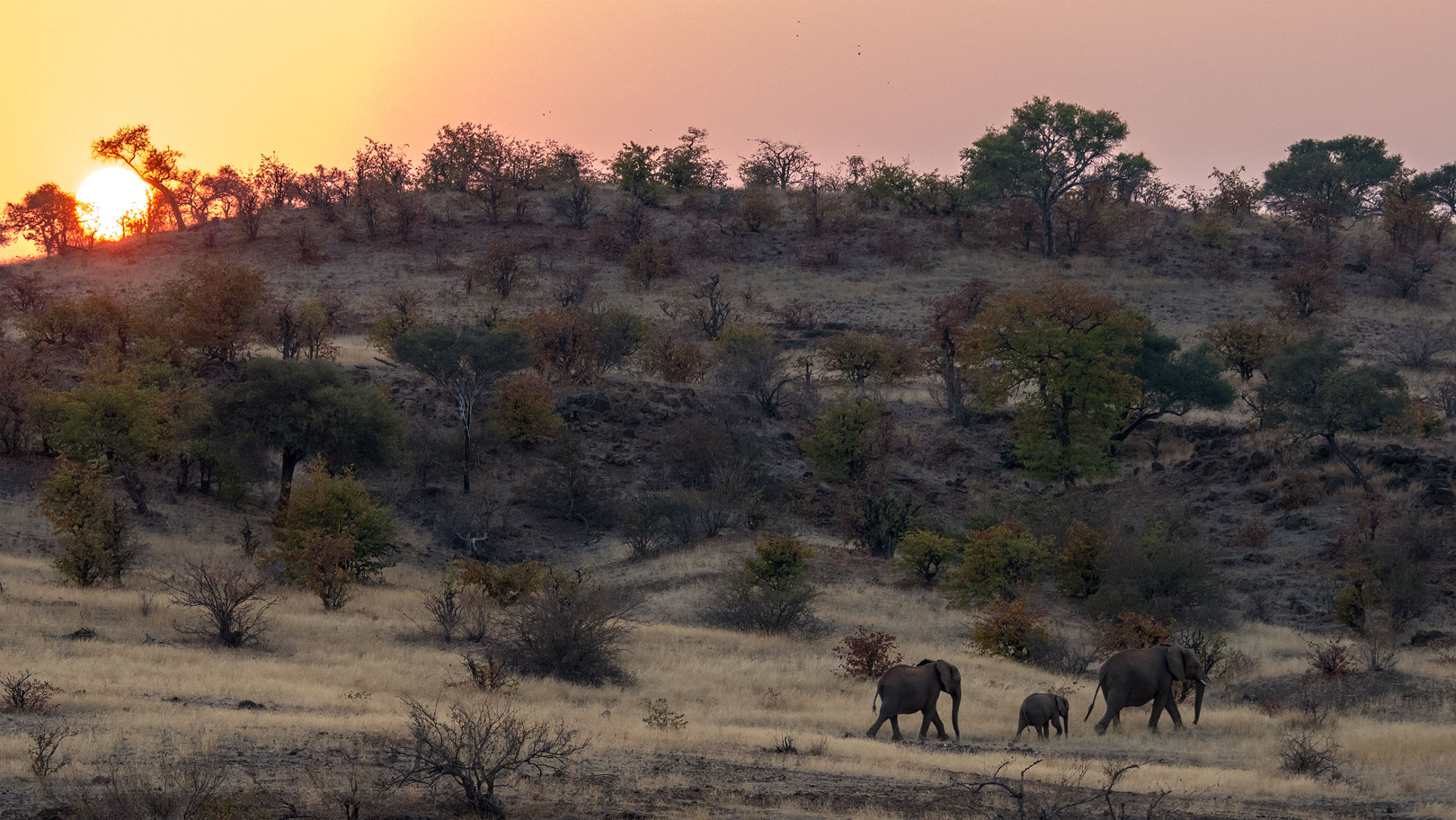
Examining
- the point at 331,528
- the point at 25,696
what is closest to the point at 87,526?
the point at 331,528

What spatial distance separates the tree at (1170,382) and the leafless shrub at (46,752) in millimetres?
43039

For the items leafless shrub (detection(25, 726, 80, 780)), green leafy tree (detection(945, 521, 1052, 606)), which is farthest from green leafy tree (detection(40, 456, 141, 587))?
green leafy tree (detection(945, 521, 1052, 606))

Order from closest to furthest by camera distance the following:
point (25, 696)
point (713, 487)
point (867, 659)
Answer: point (25, 696)
point (867, 659)
point (713, 487)

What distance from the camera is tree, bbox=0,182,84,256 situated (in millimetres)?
82812

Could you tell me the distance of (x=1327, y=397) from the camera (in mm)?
40281

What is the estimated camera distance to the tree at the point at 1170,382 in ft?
165

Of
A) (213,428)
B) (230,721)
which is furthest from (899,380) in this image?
(230,721)

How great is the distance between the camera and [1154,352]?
51.5 meters

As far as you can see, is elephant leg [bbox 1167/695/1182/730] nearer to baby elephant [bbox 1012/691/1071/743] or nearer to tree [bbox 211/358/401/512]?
baby elephant [bbox 1012/691/1071/743]

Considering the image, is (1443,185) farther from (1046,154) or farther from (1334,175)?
(1046,154)

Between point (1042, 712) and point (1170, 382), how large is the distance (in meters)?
36.7

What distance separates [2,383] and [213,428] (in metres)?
7.92

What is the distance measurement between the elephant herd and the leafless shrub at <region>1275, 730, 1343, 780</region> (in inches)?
94.0

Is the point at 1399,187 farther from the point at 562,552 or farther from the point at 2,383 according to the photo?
the point at 2,383
